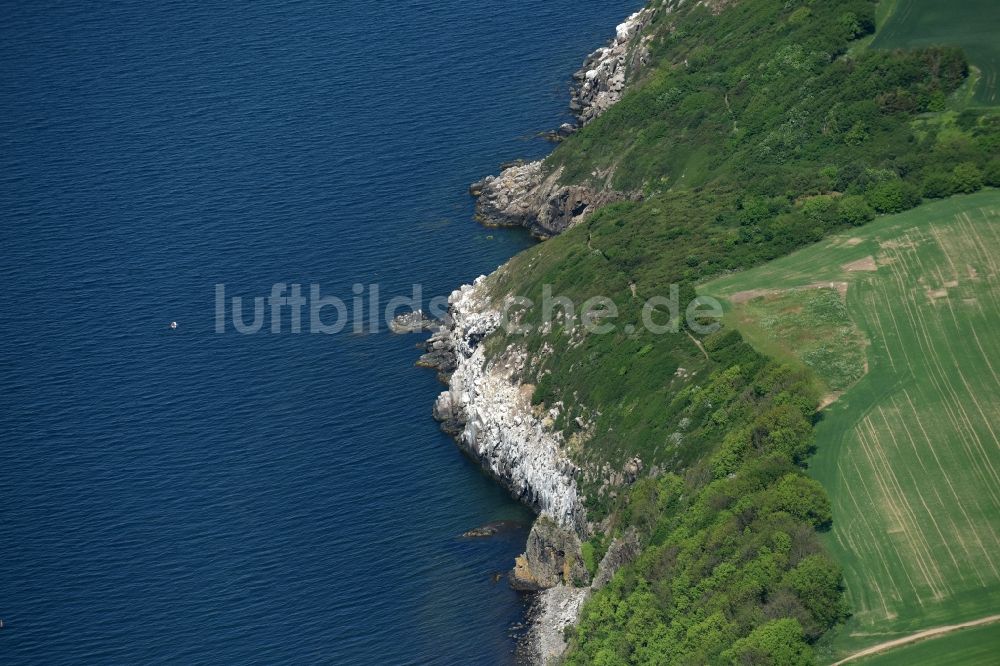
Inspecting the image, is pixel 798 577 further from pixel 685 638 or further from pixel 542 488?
pixel 542 488

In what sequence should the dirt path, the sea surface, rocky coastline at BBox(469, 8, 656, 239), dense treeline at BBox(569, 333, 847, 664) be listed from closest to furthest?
the dirt path, dense treeline at BBox(569, 333, 847, 664), the sea surface, rocky coastline at BBox(469, 8, 656, 239)

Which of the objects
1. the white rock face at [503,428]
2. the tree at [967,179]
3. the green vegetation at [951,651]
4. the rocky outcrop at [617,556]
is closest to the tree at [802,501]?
the green vegetation at [951,651]

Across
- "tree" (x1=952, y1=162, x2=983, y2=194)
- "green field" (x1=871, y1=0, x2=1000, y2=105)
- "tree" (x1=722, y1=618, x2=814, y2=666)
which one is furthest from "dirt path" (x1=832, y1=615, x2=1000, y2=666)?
"green field" (x1=871, y1=0, x2=1000, y2=105)

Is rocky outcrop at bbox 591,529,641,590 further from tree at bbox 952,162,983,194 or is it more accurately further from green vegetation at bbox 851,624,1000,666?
tree at bbox 952,162,983,194

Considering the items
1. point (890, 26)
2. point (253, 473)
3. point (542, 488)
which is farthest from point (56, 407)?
point (890, 26)

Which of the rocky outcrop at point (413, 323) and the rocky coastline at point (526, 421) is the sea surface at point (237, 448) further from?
the rocky coastline at point (526, 421)

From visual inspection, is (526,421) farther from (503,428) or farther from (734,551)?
(734,551)
